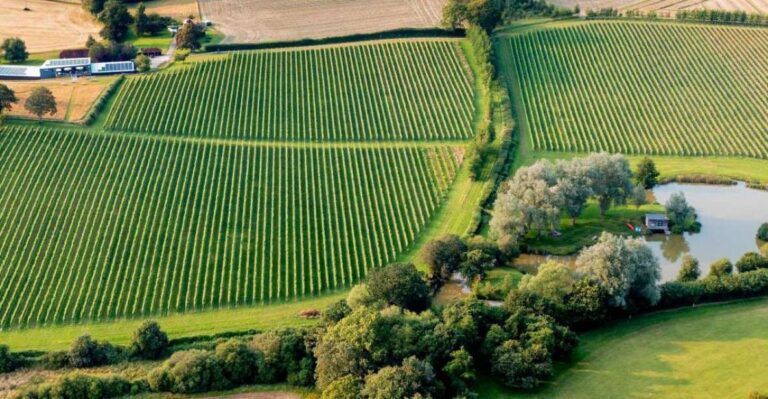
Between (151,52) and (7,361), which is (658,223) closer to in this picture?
(7,361)

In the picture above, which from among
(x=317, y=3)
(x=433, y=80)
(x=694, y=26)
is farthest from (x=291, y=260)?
(x=694, y=26)

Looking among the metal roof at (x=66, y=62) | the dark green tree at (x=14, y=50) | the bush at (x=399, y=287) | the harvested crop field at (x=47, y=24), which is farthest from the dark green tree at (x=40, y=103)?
the bush at (x=399, y=287)

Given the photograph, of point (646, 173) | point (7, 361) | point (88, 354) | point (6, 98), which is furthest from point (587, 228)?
point (6, 98)

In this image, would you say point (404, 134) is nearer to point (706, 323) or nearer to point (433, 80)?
point (433, 80)

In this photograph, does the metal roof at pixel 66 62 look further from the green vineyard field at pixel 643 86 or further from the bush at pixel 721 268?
the bush at pixel 721 268

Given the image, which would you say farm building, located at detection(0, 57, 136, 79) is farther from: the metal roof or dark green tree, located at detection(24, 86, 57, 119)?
dark green tree, located at detection(24, 86, 57, 119)
